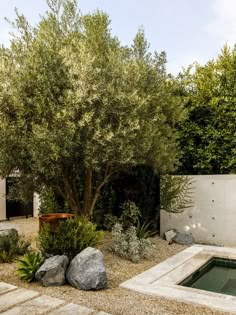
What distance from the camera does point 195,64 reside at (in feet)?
40.6

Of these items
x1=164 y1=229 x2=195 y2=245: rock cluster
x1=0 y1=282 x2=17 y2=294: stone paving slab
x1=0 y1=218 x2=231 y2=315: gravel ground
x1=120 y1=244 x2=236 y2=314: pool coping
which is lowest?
x1=120 y1=244 x2=236 y2=314: pool coping

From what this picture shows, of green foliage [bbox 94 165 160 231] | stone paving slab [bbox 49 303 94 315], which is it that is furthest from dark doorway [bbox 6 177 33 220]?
stone paving slab [bbox 49 303 94 315]

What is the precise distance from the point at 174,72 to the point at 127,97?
5.26 metres

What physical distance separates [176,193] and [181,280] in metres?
4.12

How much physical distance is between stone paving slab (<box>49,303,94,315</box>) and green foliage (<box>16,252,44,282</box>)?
1511 millimetres

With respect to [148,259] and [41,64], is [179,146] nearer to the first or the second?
[148,259]

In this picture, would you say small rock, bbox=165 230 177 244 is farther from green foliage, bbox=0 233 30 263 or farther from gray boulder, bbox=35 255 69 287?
gray boulder, bbox=35 255 69 287

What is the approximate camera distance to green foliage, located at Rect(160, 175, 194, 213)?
1080 cm

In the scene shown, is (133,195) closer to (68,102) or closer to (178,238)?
(178,238)

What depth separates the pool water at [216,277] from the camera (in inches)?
277

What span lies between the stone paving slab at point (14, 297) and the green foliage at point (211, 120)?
720 cm

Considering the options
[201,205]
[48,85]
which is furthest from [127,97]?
[201,205]

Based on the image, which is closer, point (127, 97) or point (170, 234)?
point (127, 97)

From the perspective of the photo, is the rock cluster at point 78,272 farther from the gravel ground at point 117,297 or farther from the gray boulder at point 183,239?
the gray boulder at point 183,239
